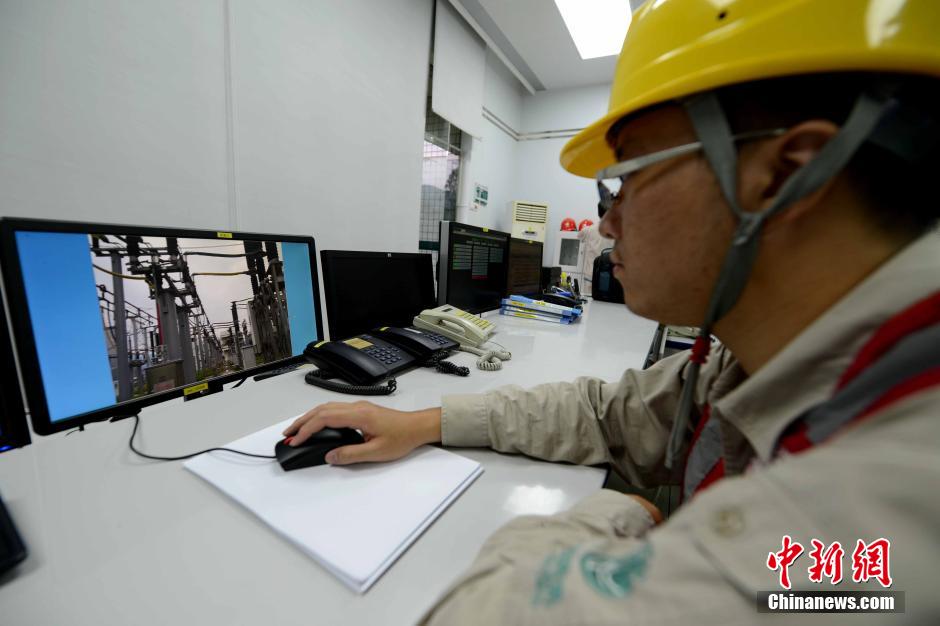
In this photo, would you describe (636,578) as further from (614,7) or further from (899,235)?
(614,7)

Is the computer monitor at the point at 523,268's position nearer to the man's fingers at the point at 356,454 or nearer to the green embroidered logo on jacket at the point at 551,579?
the man's fingers at the point at 356,454

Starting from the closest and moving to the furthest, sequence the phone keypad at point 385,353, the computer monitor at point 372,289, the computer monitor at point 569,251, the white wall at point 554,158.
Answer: the phone keypad at point 385,353
the computer monitor at point 372,289
the computer monitor at point 569,251
the white wall at point 554,158

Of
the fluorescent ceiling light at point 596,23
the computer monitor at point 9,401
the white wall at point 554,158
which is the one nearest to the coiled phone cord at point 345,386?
the computer monitor at point 9,401

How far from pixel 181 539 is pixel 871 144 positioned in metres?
0.90

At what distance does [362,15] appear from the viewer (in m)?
2.62

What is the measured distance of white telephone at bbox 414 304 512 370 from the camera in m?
1.28

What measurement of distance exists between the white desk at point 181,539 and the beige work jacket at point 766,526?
0.09 meters

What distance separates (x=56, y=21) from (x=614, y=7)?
3856 mm

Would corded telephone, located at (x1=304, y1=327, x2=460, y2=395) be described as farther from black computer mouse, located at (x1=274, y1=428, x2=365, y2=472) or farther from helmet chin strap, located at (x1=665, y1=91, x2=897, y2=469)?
helmet chin strap, located at (x1=665, y1=91, x2=897, y2=469)

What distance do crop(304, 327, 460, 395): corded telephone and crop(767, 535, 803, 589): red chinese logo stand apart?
770 millimetres

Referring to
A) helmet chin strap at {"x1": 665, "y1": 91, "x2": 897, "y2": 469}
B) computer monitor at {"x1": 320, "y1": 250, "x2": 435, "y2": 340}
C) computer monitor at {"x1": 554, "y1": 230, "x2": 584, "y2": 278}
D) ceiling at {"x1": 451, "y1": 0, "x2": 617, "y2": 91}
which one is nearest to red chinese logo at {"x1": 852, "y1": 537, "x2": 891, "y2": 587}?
helmet chin strap at {"x1": 665, "y1": 91, "x2": 897, "y2": 469}

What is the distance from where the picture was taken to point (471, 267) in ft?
5.69

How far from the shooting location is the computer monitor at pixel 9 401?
0.45m

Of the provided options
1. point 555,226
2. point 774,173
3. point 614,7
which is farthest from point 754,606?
point 555,226
